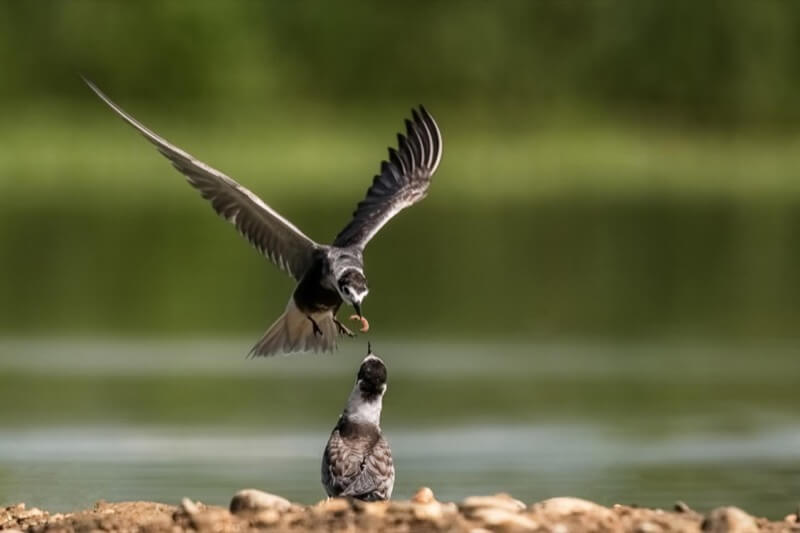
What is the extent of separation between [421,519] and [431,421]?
7.81 m

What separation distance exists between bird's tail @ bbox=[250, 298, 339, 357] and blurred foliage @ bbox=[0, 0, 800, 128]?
82.8 m

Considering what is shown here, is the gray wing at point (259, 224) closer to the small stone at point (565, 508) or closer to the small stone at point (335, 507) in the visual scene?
the small stone at point (335, 507)

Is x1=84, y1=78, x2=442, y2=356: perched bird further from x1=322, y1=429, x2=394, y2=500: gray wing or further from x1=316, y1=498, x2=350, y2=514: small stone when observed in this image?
x1=316, y1=498, x2=350, y2=514: small stone

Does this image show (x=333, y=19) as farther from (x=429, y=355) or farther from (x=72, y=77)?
(x=429, y=355)

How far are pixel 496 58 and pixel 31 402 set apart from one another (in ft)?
292

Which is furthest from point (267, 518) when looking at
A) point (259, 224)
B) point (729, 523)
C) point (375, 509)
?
point (259, 224)

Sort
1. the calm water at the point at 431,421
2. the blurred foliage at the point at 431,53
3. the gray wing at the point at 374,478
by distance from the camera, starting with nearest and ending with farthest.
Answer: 1. the gray wing at the point at 374,478
2. the calm water at the point at 431,421
3. the blurred foliage at the point at 431,53

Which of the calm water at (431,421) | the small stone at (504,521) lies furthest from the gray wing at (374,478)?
the calm water at (431,421)

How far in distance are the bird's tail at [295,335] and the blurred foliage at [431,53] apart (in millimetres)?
82815

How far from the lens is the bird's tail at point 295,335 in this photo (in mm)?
15023

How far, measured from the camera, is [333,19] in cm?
11419

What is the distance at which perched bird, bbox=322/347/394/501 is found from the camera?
1223 centimetres

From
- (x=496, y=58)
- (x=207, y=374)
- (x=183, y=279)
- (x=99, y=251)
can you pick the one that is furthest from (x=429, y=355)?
(x=496, y=58)

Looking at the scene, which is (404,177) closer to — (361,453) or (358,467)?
(361,453)
